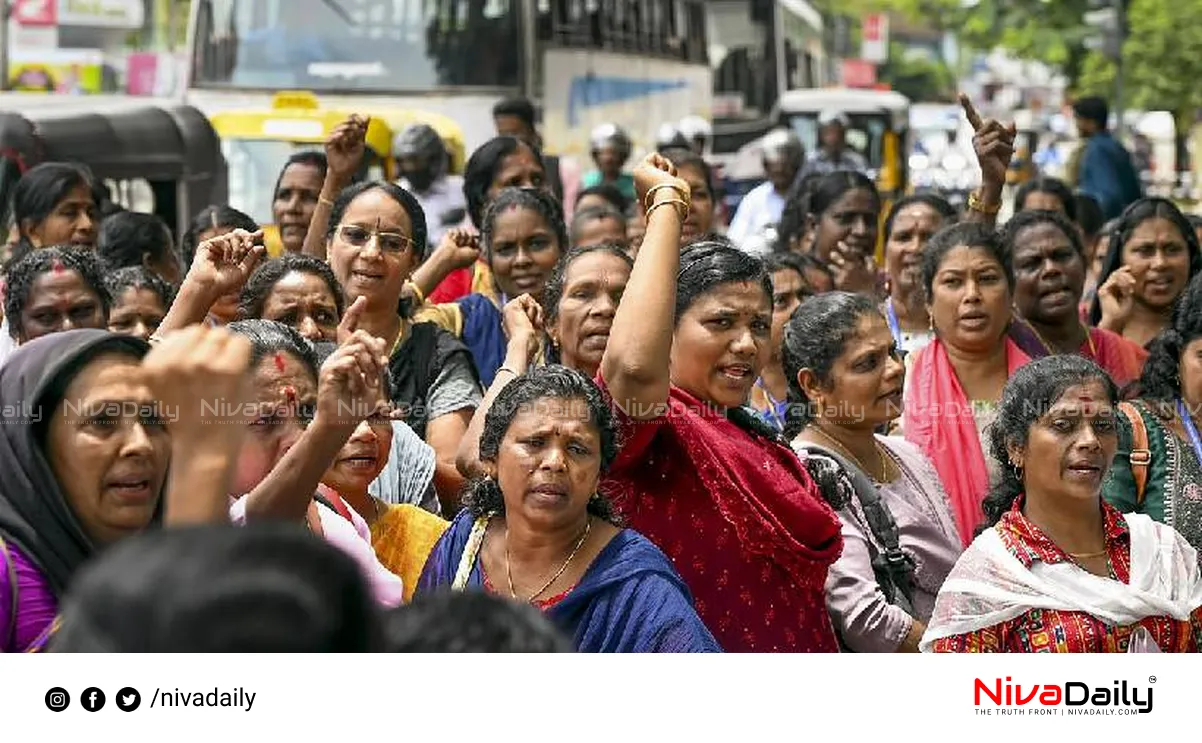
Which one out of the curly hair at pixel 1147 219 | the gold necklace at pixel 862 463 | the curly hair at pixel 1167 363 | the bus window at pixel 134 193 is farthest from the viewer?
the bus window at pixel 134 193

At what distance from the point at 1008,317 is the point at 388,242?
177cm

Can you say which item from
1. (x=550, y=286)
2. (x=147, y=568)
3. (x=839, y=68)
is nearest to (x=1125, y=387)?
(x=550, y=286)

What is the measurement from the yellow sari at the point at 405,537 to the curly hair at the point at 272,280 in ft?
3.70

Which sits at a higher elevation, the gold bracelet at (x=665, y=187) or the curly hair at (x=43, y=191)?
the curly hair at (x=43, y=191)

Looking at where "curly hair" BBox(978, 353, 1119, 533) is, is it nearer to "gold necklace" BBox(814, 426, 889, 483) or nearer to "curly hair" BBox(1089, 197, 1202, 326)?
Answer: "gold necklace" BBox(814, 426, 889, 483)

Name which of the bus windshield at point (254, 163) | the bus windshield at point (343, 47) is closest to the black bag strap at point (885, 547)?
the bus windshield at point (254, 163)

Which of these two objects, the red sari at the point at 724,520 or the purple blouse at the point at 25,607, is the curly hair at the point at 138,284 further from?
the purple blouse at the point at 25,607

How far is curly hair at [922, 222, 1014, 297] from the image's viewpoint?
621 centimetres

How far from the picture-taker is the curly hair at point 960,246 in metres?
6.21
